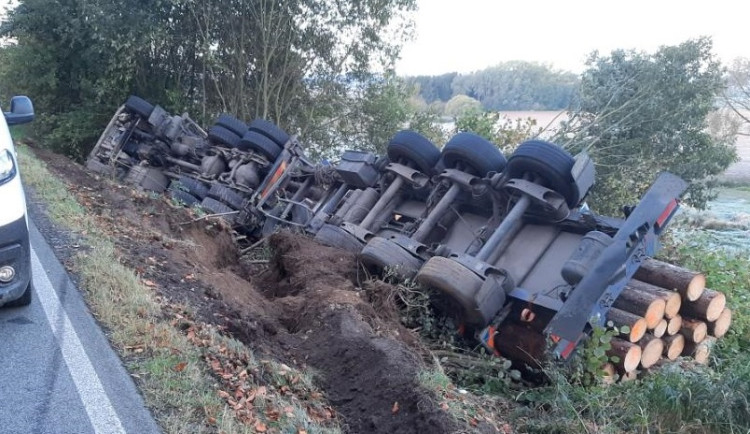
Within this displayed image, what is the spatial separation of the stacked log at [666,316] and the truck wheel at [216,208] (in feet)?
18.8

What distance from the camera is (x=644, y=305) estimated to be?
5555mm

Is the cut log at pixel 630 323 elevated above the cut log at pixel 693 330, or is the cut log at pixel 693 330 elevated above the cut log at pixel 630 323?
the cut log at pixel 693 330

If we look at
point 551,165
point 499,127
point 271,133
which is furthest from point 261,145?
point 499,127

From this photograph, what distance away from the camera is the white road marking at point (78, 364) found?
3.06 metres

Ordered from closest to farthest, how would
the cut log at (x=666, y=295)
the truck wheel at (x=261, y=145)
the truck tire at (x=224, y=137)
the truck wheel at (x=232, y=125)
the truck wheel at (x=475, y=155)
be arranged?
the cut log at (x=666, y=295) < the truck wheel at (x=475, y=155) < the truck wheel at (x=261, y=145) < the truck tire at (x=224, y=137) < the truck wheel at (x=232, y=125)

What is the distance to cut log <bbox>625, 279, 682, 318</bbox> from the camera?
5738 millimetres

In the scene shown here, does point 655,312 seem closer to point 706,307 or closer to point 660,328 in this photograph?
point 660,328

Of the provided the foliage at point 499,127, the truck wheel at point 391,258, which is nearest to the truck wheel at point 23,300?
the truck wheel at point 391,258

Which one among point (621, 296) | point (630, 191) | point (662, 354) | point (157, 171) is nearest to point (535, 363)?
point (621, 296)

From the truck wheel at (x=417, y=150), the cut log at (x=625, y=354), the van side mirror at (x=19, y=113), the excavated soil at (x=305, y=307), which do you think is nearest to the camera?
the excavated soil at (x=305, y=307)

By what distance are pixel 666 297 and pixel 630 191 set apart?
27.0ft

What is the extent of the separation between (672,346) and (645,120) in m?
8.37

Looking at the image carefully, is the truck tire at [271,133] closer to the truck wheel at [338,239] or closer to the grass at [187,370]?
the truck wheel at [338,239]

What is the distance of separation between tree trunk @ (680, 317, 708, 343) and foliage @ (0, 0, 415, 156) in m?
11.9
